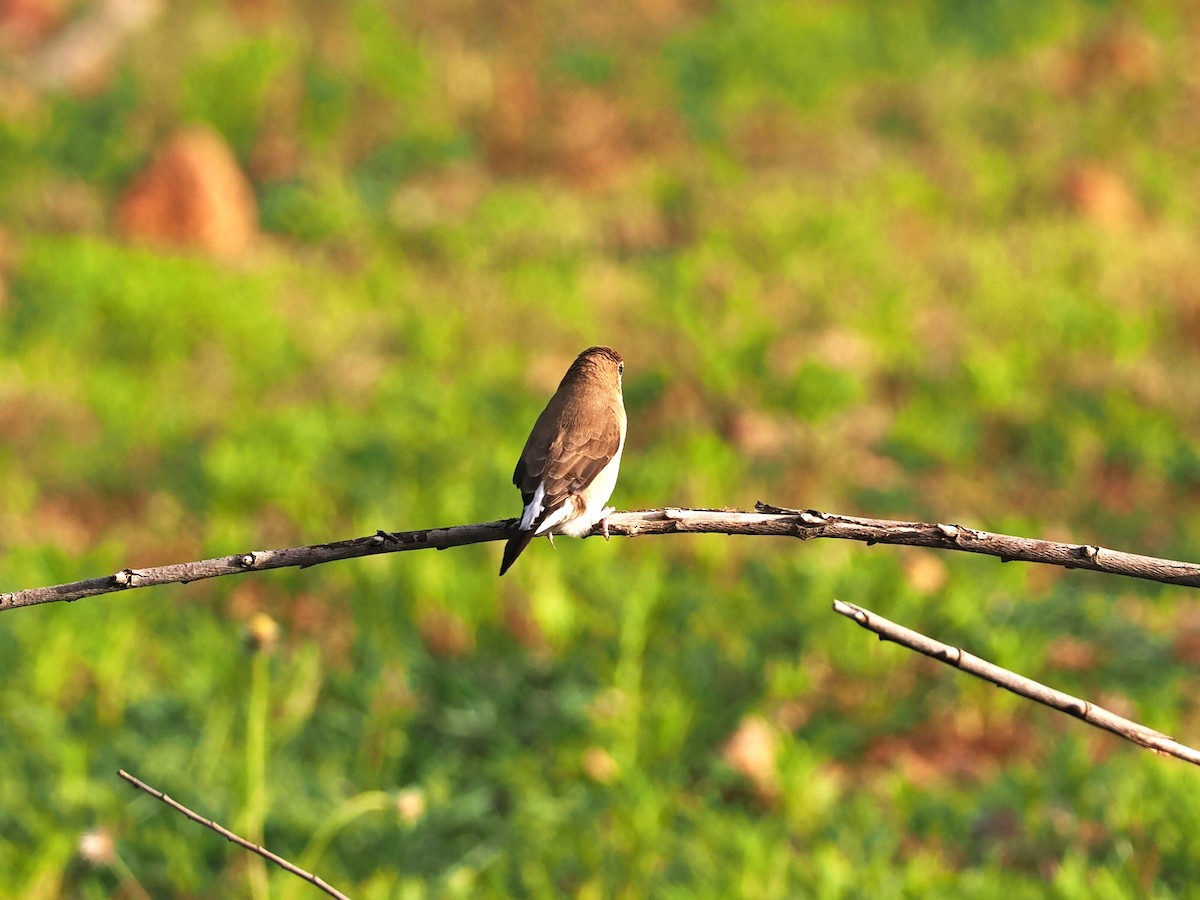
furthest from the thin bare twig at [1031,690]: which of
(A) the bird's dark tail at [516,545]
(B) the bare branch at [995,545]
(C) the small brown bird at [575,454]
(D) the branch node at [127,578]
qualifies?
(C) the small brown bird at [575,454]

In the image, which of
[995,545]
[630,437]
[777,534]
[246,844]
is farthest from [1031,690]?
[630,437]

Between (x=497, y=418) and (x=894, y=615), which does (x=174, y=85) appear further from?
(x=894, y=615)

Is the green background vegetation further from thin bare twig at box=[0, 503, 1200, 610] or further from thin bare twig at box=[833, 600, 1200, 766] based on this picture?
thin bare twig at box=[833, 600, 1200, 766]

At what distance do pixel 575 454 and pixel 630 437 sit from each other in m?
4.86

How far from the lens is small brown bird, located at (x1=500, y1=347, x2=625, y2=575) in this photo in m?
3.00

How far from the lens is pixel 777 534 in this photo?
71.0 inches

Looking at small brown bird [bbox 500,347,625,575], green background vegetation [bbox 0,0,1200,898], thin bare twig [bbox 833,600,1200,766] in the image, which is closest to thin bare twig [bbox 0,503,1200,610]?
thin bare twig [bbox 833,600,1200,766]

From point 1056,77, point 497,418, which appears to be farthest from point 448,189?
point 1056,77

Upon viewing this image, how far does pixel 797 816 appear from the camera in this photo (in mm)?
4840

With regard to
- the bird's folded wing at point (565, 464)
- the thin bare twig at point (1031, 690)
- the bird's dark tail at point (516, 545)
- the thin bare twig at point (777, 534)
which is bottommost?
the thin bare twig at point (1031, 690)

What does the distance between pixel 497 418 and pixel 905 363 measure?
2.70 m

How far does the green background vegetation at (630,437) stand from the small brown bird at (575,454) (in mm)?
1024

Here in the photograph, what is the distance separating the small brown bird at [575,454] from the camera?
300 centimetres

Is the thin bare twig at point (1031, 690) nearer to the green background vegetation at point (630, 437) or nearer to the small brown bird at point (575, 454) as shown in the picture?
the small brown bird at point (575, 454)
